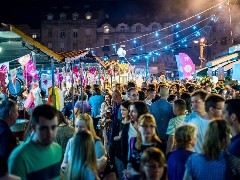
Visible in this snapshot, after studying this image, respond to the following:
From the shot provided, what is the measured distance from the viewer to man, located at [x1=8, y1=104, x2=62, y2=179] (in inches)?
150

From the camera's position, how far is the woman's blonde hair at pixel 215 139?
4.04 meters

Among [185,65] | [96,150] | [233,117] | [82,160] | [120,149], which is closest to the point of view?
[82,160]

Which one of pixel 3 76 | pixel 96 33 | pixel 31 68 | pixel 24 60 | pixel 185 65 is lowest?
pixel 3 76

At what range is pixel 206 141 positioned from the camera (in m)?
4.14

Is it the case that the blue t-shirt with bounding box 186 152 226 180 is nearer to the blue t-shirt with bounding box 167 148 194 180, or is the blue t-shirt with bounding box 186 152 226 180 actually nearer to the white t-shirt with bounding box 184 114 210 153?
the blue t-shirt with bounding box 167 148 194 180

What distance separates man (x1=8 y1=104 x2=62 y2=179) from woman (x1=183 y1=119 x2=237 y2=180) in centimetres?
145

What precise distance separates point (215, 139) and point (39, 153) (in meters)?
1.82

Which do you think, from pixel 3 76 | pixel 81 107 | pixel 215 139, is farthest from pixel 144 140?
pixel 3 76

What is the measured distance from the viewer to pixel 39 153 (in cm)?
397

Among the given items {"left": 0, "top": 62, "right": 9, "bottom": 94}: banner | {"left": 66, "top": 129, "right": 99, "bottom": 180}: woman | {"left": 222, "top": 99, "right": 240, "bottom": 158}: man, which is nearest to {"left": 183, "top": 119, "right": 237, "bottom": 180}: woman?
{"left": 222, "top": 99, "right": 240, "bottom": 158}: man

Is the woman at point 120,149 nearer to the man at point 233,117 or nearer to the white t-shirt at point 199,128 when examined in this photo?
the white t-shirt at point 199,128

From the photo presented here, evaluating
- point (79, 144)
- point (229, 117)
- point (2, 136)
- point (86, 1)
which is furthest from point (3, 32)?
point (86, 1)

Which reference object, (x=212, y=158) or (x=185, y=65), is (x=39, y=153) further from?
(x=185, y=65)

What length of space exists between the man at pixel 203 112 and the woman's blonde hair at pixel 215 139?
63.6 inches
